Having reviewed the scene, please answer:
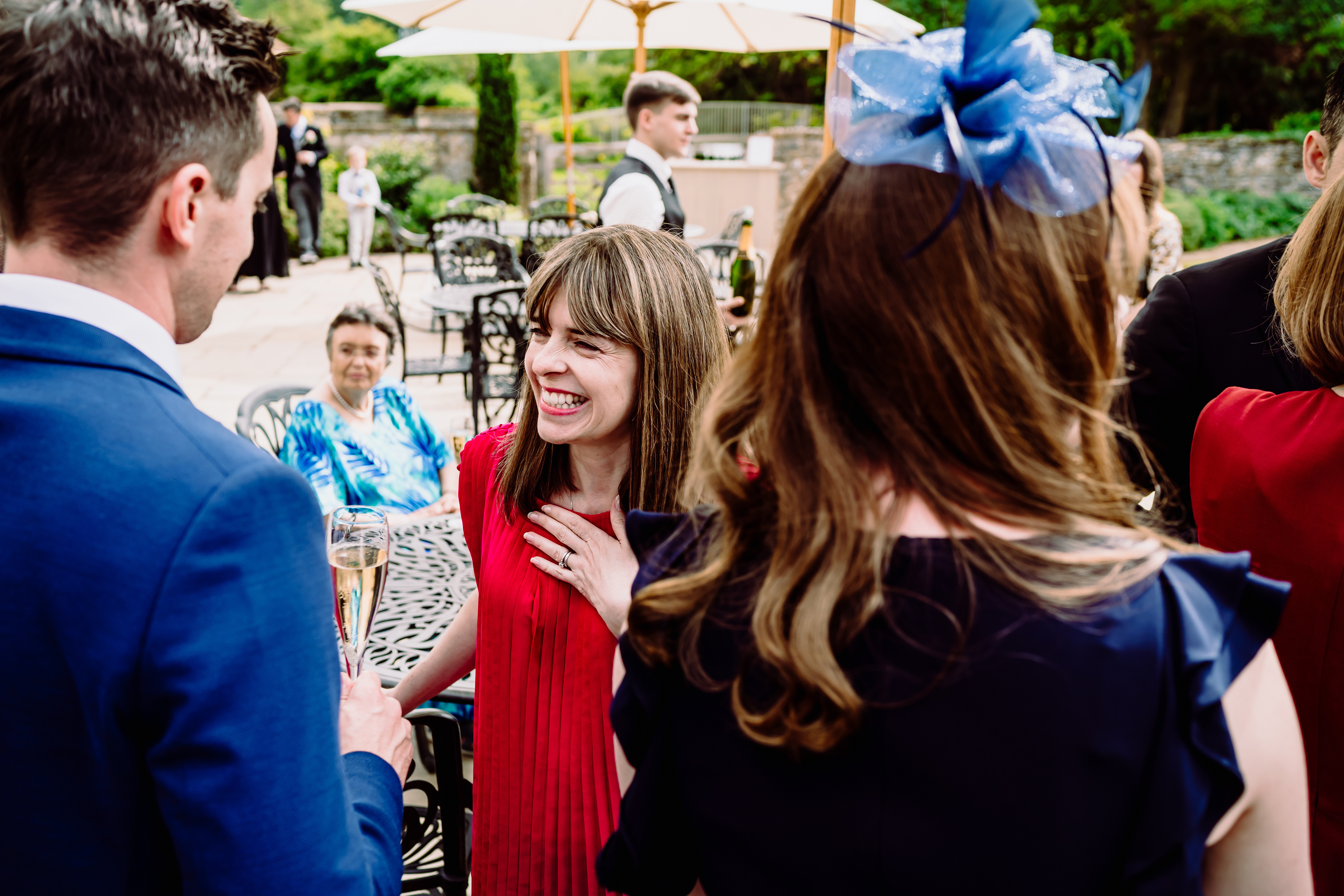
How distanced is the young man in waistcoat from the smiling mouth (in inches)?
135

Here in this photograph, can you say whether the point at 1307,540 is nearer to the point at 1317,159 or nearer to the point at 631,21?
the point at 1317,159

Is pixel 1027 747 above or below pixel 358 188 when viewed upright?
below

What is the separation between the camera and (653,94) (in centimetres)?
521

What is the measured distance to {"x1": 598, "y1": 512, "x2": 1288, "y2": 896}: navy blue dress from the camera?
2.61ft

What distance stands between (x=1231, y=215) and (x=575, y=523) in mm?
21802

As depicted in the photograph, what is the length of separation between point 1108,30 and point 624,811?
87.9 feet

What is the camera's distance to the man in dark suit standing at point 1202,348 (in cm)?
173

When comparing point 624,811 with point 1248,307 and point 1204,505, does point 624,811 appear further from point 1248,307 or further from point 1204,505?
point 1248,307

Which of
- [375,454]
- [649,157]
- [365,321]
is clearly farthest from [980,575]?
[649,157]

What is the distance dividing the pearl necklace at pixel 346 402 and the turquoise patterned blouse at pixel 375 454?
0.03 metres

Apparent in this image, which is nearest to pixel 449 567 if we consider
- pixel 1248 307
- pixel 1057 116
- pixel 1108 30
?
pixel 1248 307

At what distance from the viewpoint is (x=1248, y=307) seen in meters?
1.75

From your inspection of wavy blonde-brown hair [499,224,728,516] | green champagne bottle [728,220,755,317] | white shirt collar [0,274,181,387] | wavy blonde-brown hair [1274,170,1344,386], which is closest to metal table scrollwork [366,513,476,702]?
Result: wavy blonde-brown hair [499,224,728,516]

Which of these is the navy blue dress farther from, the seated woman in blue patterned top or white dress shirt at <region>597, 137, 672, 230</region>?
white dress shirt at <region>597, 137, 672, 230</region>
